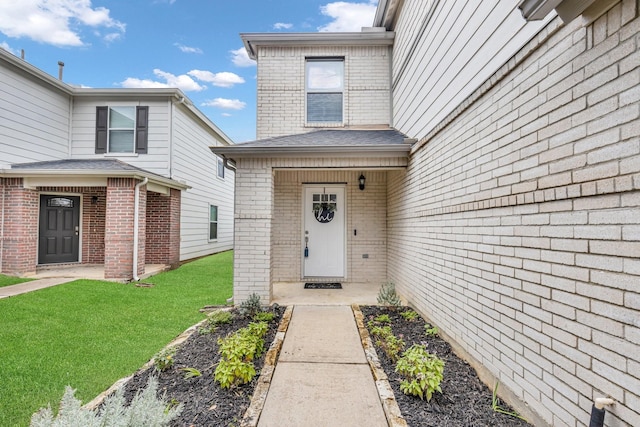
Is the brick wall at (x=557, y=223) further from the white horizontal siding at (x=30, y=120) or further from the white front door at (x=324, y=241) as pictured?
the white horizontal siding at (x=30, y=120)

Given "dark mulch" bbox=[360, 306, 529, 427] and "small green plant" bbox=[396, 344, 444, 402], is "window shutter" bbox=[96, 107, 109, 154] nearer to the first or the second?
"dark mulch" bbox=[360, 306, 529, 427]

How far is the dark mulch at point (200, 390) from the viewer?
7.63ft

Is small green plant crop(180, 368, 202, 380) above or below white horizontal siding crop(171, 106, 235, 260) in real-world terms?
below

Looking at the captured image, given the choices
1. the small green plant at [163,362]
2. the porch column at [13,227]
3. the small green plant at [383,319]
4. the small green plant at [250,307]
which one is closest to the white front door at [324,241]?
the small green plant at [250,307]

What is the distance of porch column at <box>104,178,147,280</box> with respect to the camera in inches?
297

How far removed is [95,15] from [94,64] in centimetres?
543

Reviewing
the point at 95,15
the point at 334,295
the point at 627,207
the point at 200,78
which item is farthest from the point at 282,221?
the point at 200,78

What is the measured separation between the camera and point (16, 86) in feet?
27.2

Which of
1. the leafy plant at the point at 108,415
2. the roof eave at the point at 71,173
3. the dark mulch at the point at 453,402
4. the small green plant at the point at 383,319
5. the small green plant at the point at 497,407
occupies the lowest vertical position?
the dark mulch at the point at 453,402

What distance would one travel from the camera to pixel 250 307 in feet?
15.8

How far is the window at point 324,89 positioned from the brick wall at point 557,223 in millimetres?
4335

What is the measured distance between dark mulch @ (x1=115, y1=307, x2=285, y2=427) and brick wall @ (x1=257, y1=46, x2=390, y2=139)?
16.5ft

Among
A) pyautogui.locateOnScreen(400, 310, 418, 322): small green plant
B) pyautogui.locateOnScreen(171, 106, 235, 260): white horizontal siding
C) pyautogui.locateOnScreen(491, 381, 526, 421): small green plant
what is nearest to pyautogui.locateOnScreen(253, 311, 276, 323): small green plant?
pyautogui.locateOnScreen(400, 310, 418, 322): small green plant

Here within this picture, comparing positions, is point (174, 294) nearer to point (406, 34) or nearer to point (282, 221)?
point (282, 221)
